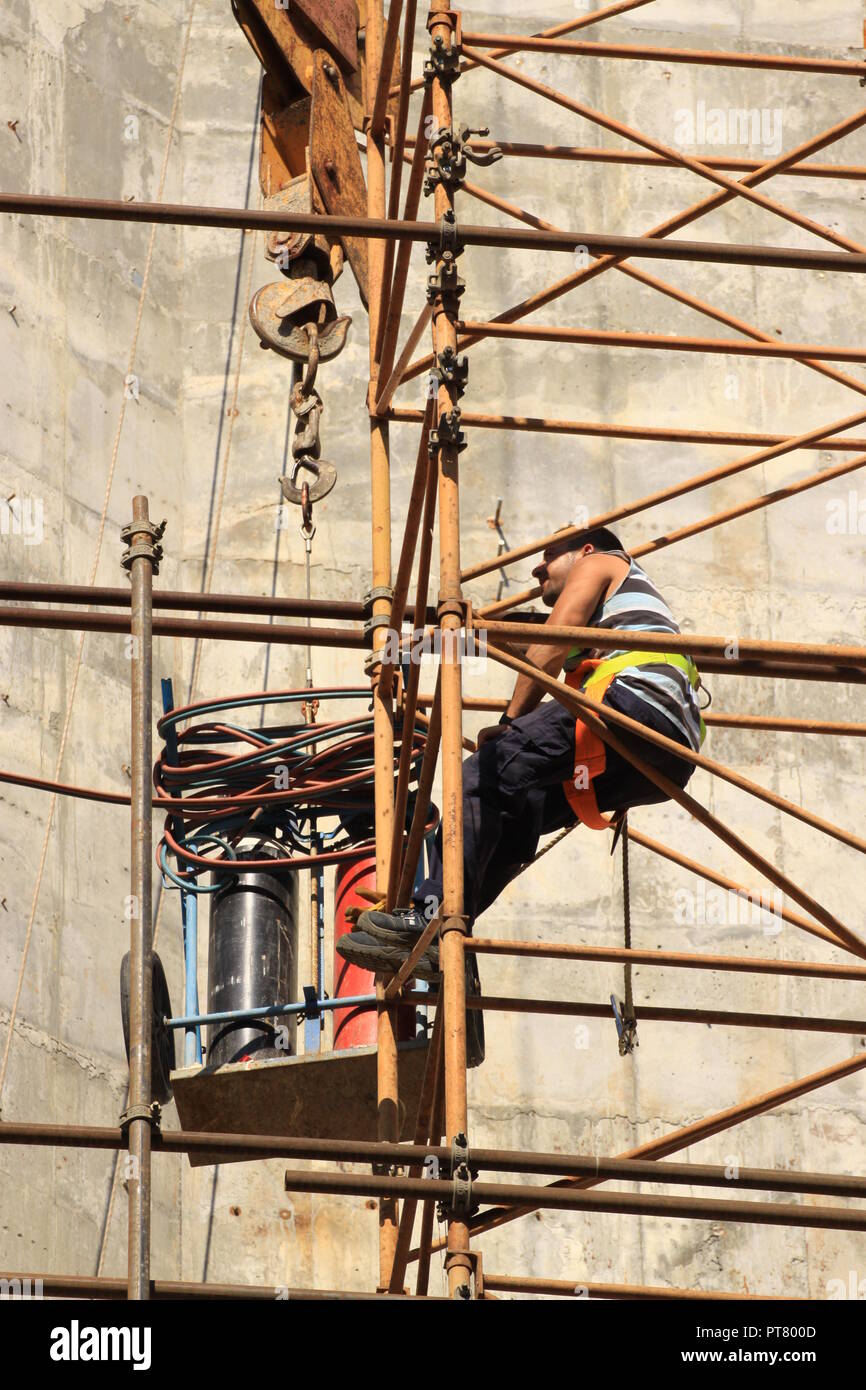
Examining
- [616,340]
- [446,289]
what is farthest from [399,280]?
[616,340]

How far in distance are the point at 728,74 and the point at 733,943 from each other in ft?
22.8

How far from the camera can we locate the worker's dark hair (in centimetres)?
1051

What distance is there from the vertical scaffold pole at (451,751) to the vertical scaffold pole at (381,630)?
111cm

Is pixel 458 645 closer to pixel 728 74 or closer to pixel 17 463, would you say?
pixel 17 463

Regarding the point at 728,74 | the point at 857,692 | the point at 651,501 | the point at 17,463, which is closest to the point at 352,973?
the point at 651,501

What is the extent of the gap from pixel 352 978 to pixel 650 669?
2.42m

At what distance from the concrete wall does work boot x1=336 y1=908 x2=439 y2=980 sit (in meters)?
5.22

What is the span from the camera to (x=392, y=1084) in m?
10.1

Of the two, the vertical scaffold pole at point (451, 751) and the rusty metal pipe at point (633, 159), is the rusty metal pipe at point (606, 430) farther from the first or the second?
the rusty metal pipe at point (633, 159)

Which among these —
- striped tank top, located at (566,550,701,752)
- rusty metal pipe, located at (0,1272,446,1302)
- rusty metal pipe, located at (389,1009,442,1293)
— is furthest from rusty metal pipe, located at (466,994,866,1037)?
rusty metal pipe, located at (0,1272,446,1302)

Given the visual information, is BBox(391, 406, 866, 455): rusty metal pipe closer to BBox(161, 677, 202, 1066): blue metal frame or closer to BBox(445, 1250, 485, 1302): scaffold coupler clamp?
BBox(161, 677, 202, 1066): blue metal frame

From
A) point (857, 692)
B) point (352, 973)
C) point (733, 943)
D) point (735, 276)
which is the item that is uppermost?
point (735, 276)

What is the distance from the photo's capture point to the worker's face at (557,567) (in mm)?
10547

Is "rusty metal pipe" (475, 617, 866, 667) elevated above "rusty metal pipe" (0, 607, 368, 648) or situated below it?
below
